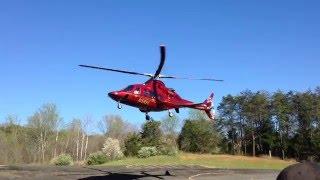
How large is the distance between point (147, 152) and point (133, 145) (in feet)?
19.4

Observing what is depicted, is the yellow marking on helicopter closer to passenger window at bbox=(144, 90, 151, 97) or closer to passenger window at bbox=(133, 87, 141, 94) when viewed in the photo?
passenger window at bbox=(144, 90, 151, 97)

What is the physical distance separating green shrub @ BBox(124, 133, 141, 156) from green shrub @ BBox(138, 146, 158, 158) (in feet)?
12.0

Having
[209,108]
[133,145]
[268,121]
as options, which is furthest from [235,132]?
[209,108]

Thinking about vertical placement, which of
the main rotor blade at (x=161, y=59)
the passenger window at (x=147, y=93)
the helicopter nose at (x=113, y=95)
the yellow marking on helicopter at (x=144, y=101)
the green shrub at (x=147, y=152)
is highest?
the main rotor blade at (x=161, y=59)

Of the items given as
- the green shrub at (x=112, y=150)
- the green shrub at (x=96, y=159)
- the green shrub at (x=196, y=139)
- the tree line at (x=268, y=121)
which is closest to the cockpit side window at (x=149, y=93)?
the green shrub at (x=96, y=159)

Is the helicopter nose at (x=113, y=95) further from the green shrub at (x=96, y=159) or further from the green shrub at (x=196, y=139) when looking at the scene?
the green shrub at (x=196, y=139)

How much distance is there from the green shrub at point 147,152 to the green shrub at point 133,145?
3.67m

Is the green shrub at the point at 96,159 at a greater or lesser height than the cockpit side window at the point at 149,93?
lesser

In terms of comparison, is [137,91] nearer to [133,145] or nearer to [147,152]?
[147,152]

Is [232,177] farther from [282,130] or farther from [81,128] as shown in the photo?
[81,128]

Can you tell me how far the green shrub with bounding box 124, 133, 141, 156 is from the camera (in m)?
59.9

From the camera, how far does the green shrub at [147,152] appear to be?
5481 cm

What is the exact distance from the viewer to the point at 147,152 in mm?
55031

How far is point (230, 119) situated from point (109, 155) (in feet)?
116
